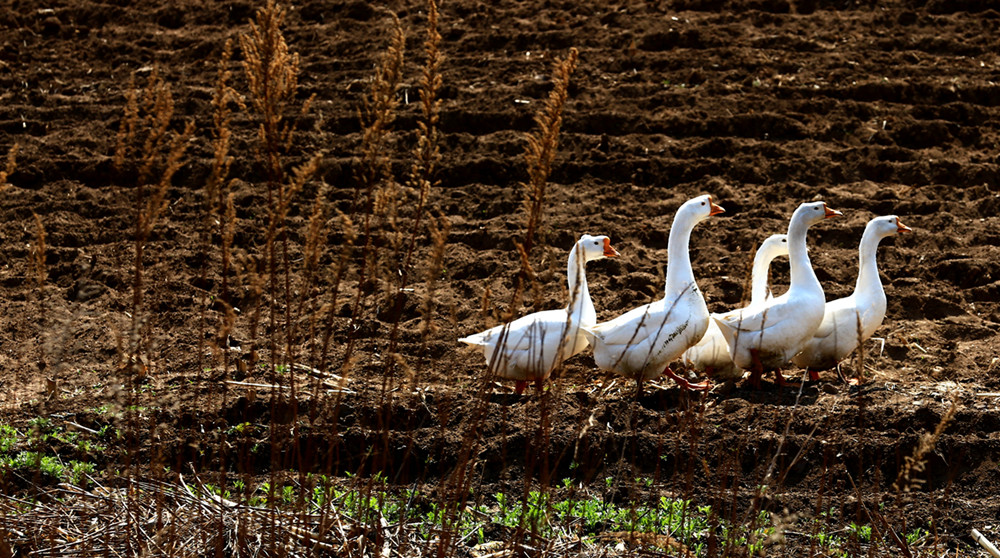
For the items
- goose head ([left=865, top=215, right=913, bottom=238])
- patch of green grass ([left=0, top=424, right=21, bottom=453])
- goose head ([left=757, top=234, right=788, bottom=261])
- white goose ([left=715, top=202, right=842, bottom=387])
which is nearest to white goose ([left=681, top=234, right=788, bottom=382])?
goose head ([left=757, top=234, right=788, bottom=261])

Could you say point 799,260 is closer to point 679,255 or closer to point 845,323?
point 845,323

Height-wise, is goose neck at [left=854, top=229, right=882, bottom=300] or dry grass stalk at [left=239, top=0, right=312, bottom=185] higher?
dry grass stalk at [left=239, top=0, right=312, bottom=185]

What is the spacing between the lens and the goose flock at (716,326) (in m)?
5.74

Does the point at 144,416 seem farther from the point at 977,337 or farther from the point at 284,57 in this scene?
the point at 977,337

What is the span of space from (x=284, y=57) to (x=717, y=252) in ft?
18.2

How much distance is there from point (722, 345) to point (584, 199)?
2.48 meters

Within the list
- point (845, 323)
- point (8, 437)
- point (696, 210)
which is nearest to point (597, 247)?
point (696, 210)

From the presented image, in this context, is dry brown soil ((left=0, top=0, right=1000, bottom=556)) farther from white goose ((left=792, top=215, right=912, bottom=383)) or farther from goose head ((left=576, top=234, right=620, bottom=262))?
goose head ((left=576, top=234, right=620, bottom=262))

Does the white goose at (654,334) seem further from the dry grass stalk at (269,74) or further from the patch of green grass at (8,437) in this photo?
the dry grass stalk at (269,74)

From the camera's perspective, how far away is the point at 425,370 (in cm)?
634

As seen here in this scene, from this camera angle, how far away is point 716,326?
649 centimetres

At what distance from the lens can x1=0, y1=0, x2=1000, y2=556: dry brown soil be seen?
4.92 m

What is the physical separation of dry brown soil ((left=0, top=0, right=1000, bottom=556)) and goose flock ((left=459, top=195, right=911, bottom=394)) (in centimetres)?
23

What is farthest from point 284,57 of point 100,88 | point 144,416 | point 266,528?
point 100,88
